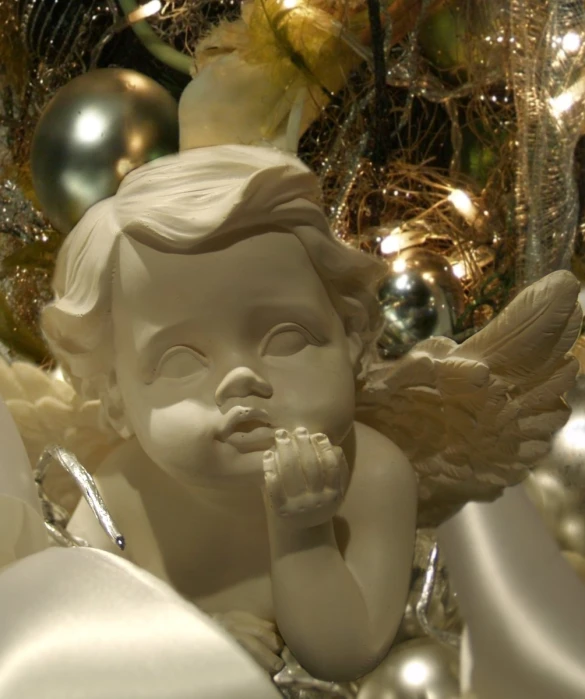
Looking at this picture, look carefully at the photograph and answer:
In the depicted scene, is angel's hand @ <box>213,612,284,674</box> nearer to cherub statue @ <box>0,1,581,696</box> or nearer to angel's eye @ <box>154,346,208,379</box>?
cherub statue @ <box>0,1,581,696</box>

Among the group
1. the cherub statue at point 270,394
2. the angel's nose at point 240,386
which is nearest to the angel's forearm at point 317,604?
the cherub statue at point 270,394

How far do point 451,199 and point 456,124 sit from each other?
0.34 ft

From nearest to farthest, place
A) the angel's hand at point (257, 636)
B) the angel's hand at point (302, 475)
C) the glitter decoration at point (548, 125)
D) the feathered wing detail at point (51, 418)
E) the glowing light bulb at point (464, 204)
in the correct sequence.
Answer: the angel's hand at point (302, 475) < the angel's hand at point (257, 636) < the feathered wing detail at point (51, 418) < the glitter decoration at point (548, 125) < the glowing light bulb at point (464, 204)

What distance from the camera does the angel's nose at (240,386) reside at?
0.67 meters

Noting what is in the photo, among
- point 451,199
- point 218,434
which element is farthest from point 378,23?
point 218,434

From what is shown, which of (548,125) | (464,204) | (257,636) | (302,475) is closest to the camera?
(302,475)

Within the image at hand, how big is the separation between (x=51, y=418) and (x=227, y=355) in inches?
11.6

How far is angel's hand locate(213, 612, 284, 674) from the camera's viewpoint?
736 mm

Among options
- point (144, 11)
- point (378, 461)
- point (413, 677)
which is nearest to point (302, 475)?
point (378, 461)

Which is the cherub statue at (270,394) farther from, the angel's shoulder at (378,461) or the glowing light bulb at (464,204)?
the glowing light bulb at (464,204)

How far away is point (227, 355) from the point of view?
2.29ft

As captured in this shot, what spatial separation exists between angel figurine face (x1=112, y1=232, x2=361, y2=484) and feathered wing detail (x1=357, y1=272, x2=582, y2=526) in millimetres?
135

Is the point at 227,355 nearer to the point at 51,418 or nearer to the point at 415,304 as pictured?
the point at 51,418

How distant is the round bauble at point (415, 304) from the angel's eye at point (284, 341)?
360 millimetres
